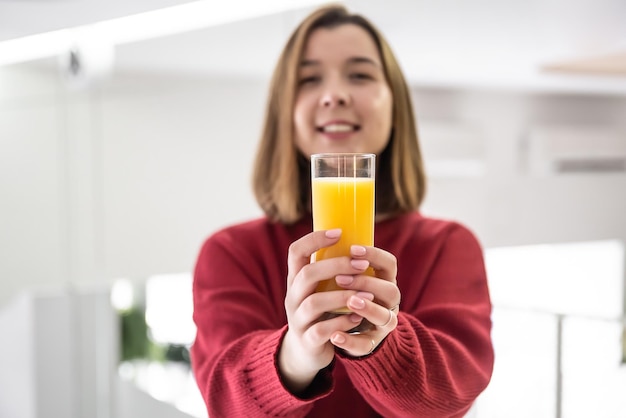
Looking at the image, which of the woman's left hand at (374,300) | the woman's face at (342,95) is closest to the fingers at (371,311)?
the woman's left hand at (374,300)

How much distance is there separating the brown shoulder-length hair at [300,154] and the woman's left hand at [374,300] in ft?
1.47

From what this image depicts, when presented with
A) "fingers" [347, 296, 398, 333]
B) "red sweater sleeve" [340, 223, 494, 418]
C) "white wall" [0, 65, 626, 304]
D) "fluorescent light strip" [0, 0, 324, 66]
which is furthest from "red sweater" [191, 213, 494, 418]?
"white wall" [0, 65, 626, 304]

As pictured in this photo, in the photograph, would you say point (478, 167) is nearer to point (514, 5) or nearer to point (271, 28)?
point (514, 5)

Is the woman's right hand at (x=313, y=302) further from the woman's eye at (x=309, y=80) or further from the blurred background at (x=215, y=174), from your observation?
the blurred background at (x=215, y=174)

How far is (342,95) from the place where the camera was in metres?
1.23

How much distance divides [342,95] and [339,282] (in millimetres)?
469

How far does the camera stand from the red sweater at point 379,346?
3.25 ft

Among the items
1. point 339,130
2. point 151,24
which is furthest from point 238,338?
point 151,24

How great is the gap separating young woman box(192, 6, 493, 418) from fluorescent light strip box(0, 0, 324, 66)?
155 cm

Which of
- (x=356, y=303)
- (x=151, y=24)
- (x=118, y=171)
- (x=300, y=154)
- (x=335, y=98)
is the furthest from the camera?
(x=118, y=171)

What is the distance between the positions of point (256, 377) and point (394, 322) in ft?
0.78

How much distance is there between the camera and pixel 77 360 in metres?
3.05

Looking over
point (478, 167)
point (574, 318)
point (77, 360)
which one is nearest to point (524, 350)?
point (574, 318)

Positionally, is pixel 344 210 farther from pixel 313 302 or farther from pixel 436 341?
pixel 436 341
